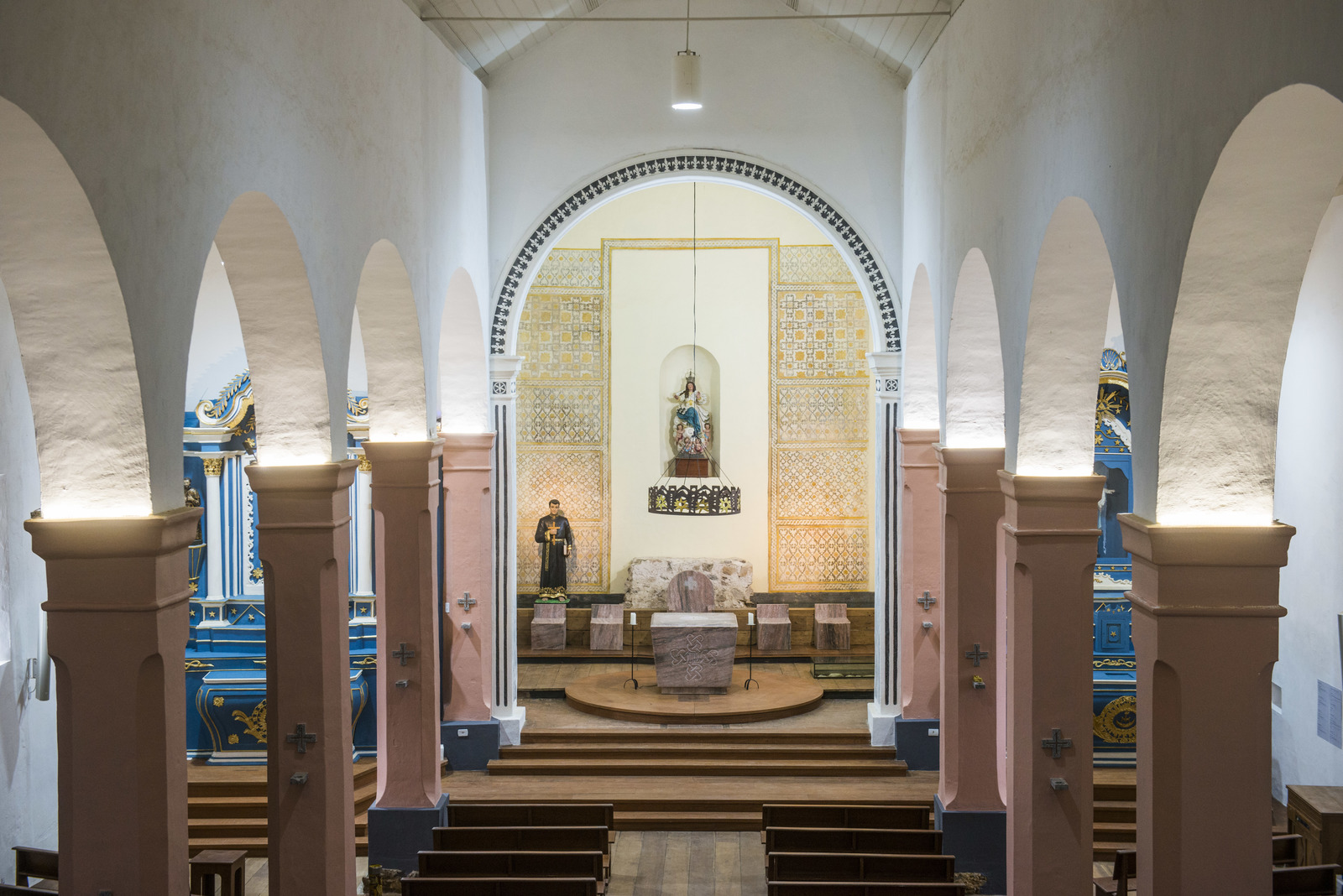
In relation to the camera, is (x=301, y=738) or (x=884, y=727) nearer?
(x=301, y=738)

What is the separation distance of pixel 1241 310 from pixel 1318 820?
5.87 m

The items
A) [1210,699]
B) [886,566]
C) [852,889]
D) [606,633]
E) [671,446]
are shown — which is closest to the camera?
[1210,699]

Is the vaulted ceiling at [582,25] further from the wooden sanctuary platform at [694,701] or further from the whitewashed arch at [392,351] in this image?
the wooden sanctuary platform at [694,701]

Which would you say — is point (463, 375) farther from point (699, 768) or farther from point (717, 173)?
point (699, 768)

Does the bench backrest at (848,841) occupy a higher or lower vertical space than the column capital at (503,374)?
lower

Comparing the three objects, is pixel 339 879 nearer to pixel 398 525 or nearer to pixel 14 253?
pixel 398 525

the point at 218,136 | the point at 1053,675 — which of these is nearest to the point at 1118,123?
the point at 1053,675

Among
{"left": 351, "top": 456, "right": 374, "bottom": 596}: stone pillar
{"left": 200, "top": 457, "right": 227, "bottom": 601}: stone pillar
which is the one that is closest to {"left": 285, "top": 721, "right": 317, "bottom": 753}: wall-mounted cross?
{"left": 351, "top": 456, "right": 374, "bottom": 596}: stone pillar

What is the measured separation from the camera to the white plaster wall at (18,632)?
9.71 m

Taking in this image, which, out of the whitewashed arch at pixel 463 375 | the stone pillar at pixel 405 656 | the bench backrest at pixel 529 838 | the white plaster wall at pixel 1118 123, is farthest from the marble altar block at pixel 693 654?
the white plaster wall at pixel 1118 123

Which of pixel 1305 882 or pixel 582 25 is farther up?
pixel 582 25

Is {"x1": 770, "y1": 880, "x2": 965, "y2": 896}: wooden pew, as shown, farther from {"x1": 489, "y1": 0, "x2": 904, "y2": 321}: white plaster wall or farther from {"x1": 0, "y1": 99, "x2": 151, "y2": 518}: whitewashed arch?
{"x1": 489, "y1": 0, "x2": 904, "y2": 321}: white plaster wall

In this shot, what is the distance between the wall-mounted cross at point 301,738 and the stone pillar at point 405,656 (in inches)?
122

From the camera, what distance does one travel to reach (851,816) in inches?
416
